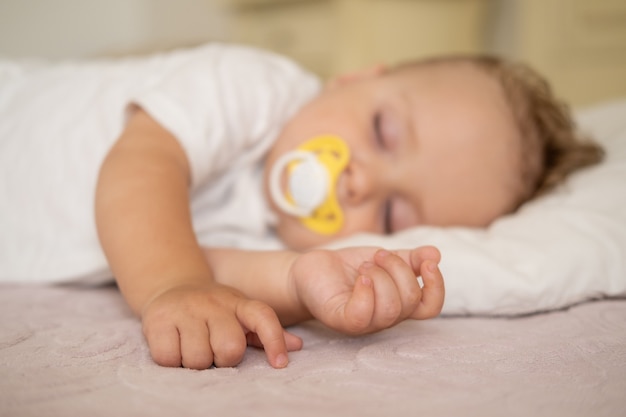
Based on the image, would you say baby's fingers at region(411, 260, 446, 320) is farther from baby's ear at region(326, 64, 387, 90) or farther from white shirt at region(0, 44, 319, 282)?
baby's ear at region(326, 64, 387, 90)

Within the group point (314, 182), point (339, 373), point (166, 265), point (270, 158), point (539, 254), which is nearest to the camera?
point (339, 373)

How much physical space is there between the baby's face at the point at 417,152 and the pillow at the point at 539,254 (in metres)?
0.10

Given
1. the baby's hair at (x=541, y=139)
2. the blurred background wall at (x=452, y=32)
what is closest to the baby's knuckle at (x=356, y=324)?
the baby's hair at (x=541, y=139)

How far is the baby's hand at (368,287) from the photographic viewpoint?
21.1 inches

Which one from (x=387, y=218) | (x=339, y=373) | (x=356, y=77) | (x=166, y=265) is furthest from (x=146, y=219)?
(x=356, y=77)

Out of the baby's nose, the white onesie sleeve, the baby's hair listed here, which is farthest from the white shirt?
the baby's hair

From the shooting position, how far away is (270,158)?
1.04 metres

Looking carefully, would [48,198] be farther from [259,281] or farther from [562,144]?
[562,144]

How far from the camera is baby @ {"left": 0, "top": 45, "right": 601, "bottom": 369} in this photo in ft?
2.61

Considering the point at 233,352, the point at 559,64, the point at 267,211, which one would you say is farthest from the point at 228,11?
the point at 233,352

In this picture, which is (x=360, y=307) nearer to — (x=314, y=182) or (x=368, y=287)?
(x=368, y=287)

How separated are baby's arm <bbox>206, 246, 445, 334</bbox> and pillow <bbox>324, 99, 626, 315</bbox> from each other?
0.53ft

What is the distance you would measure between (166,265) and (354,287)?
0.75ft

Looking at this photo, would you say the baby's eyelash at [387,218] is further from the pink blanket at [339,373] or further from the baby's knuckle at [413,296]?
the baby's knuckle at [413,296]
